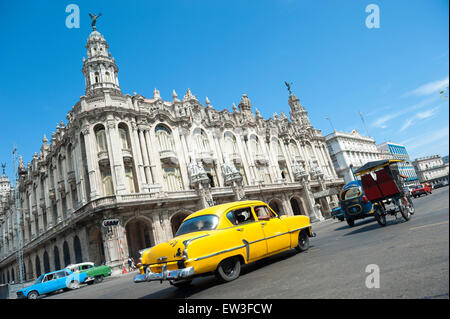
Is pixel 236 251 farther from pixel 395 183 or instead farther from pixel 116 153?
pixel 116 153

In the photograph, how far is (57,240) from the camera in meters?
30.7

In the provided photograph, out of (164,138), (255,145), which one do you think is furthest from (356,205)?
(255,145)

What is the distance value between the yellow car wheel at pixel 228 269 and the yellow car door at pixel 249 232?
0.34 metres

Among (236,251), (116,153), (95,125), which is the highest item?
(95,125)

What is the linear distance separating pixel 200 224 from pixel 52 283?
15.0 m

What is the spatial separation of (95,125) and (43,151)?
16.4 m

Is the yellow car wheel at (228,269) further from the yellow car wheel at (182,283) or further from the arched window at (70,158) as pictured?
the arched window at (70,158)

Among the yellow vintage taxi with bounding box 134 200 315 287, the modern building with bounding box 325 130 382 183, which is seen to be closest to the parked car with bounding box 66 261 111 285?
the yellow vintage taxi with bounding box 134 200 315 287

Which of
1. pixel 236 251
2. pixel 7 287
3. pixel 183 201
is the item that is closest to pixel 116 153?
pixel 183 201

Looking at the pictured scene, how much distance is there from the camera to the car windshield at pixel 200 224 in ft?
21.7

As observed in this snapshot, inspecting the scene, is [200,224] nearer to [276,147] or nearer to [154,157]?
[154,157]

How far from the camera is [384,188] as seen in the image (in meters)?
10.1
